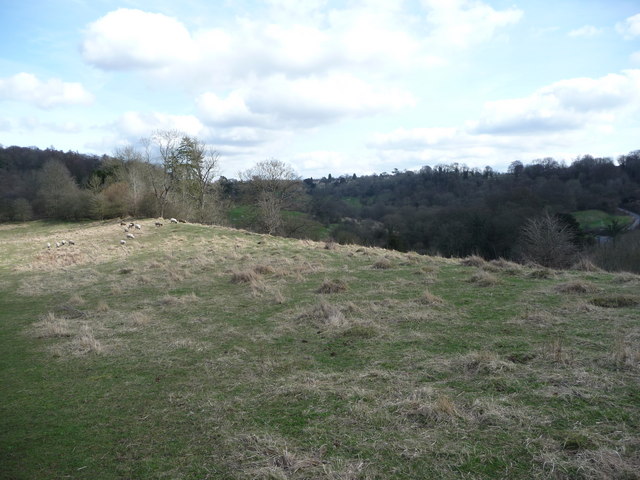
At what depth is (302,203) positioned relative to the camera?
46438mm

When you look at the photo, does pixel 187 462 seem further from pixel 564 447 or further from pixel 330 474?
pixel 564 447

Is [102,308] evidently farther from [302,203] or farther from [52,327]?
[302,203]

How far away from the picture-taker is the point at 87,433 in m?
4.43

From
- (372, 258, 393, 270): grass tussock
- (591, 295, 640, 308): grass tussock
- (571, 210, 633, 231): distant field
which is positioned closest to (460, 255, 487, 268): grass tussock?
(372, 258, 393, 270): grass tussock

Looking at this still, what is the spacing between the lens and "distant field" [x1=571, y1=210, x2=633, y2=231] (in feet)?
170

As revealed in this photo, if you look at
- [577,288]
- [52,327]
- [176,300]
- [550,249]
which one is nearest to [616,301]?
[577,288]

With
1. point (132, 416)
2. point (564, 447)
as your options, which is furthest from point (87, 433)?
point (564, 447)

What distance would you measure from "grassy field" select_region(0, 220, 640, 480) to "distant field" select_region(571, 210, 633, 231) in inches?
1961

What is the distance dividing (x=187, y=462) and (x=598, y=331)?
20.9ft

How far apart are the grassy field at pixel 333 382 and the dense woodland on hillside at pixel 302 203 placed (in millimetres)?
21214

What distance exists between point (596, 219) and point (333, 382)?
63.7 m

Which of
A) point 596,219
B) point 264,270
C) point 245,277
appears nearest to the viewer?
point 245,277

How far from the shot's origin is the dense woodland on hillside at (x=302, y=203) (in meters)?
36.5

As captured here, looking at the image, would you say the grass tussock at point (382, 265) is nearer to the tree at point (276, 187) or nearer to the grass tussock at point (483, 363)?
the grass tussock at point (483, 363)
